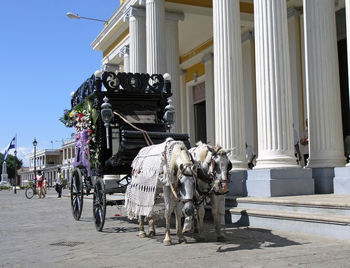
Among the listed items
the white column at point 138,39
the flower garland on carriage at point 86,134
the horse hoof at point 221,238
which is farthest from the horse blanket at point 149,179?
the white column at point 138,39

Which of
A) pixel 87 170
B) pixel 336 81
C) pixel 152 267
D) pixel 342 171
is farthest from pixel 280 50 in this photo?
pixel 152 267

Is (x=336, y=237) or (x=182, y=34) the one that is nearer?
(x=336, y=237)

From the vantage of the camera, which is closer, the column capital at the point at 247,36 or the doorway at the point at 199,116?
the column capital at the point at 247,36

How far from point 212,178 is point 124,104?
3.74 meters

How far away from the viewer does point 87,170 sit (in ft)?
32.1

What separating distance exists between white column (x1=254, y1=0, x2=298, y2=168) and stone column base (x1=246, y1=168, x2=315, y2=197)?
174 millimetres

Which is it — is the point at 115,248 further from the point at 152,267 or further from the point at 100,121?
the point at 100,121

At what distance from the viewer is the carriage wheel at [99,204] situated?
793cm

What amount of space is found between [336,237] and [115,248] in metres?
3.02

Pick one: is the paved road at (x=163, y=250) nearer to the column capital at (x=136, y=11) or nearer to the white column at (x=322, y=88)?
the white column at (x=322, y=88)

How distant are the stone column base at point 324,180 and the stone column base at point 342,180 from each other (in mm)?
123

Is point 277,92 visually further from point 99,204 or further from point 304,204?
point 99,204

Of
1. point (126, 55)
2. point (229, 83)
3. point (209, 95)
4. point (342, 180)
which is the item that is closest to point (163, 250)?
point (342, 180)

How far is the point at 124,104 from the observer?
933 cm
